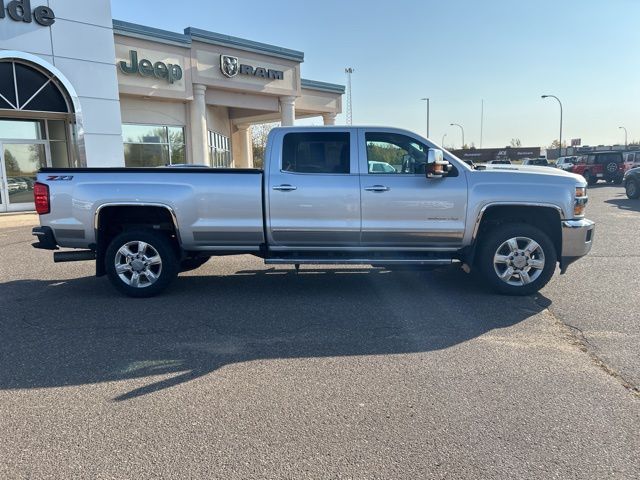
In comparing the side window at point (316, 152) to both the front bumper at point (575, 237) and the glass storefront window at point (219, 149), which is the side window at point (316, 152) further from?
the glass storefront window at point (219, 149)

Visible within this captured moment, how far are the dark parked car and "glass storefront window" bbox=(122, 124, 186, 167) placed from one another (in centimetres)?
1810

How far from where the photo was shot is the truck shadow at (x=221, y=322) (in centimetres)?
424

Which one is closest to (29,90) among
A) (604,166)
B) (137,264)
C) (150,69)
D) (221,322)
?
(150,69)

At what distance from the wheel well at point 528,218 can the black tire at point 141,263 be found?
3915 millimetres

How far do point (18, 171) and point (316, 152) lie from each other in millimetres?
14995

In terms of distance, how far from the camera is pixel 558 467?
2.80 metres

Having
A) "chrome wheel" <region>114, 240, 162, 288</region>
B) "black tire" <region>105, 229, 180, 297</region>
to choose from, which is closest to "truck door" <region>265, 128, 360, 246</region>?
"black tire" <region>105, 229, 180, 297</region>

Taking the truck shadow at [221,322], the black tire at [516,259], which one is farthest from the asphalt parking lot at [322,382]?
the black tire at [516,259]

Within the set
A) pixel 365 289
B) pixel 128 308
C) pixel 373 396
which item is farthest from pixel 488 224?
pixel 128 308

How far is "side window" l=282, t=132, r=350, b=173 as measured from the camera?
20.3 ft

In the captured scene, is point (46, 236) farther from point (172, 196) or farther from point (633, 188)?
point (633, 188)

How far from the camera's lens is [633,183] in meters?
19.3

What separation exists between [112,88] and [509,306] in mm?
15192

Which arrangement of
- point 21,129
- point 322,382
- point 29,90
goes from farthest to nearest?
1. point 21,129
2. point 29,90
3. point 322,382
